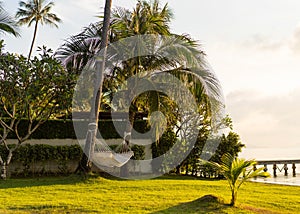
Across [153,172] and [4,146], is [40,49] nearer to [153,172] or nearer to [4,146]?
[4,146]

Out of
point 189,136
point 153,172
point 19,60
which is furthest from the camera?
point 189,136

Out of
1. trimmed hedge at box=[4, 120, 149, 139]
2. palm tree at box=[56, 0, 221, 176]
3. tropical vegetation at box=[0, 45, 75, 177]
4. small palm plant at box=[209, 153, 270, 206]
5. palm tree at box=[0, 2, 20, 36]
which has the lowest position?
small palm plant at box=[209, 153, 270, 206]

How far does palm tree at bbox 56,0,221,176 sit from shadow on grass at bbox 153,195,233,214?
4.53 meters

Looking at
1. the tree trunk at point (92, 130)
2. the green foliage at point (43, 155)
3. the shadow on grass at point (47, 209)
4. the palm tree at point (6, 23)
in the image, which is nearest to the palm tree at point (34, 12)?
the palm tree at point (6, 23)

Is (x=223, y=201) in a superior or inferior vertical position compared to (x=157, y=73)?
inferior

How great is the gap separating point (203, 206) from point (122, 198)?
65.9 inches

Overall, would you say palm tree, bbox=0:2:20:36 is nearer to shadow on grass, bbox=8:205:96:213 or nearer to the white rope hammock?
the white rope hammock

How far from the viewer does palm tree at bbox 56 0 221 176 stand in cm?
1117

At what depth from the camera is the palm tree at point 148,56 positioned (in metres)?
11.2

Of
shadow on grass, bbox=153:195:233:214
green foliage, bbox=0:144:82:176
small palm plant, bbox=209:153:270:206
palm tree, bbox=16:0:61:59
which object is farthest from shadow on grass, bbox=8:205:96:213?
palm tree, bbox=16:0:61:59

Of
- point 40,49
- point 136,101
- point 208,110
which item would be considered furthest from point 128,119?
point 40,49

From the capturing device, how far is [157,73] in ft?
38.1

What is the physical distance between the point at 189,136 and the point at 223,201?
A: 27.7ft

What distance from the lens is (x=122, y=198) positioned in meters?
7.48
